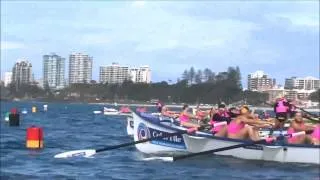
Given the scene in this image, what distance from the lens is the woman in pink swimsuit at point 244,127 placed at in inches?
806

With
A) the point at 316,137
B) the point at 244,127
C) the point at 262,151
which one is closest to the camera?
the point at 316,137

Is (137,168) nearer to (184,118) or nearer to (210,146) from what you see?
(210,146)

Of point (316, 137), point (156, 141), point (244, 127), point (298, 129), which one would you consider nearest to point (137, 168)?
point (156, 141)

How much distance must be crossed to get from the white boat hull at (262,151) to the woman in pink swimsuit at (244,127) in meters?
0.41

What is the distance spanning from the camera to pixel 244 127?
67.8 feet

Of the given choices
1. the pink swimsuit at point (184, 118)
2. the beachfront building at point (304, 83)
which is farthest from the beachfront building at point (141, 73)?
the pink swimsuit at point (184, 118)

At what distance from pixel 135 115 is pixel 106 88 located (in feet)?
471

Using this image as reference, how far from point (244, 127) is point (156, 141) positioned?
3.34m

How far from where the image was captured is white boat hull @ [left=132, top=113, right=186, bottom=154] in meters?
21.9

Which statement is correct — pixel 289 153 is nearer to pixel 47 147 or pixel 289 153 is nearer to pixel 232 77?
pixel 47 147

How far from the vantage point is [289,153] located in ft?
65.0

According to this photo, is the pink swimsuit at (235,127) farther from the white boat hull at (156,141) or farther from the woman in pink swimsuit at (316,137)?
the woman in pink swimsuit at (316,137)

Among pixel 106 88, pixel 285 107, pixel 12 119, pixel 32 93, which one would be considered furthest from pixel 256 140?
pixel 32 93

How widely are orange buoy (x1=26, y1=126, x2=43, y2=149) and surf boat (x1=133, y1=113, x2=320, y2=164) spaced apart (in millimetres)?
3538
